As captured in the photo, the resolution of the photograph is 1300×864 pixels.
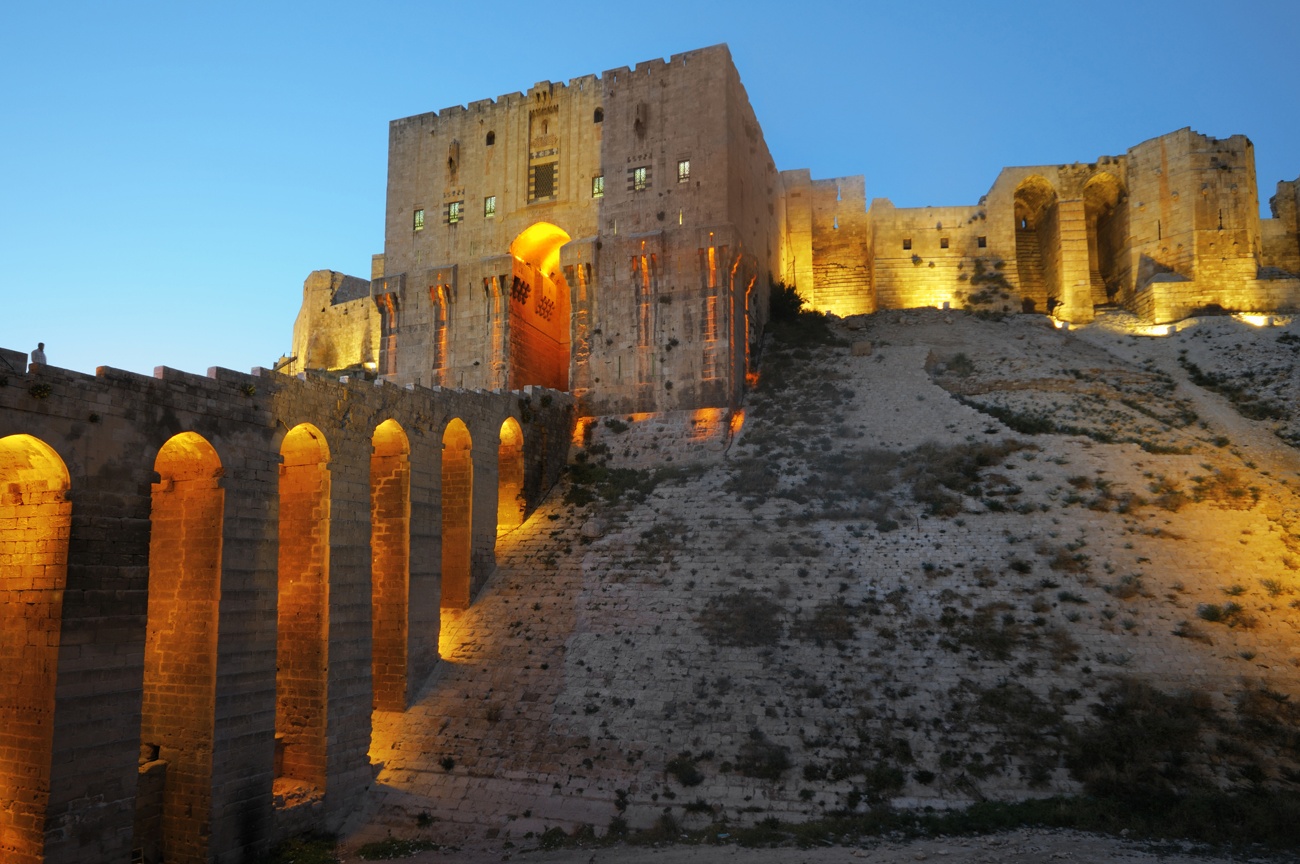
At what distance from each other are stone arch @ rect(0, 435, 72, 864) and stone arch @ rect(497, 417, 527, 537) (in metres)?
14.0

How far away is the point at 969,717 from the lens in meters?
15.7

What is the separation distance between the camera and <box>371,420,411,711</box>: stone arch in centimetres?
1831

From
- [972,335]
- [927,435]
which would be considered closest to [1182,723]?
[927,435]

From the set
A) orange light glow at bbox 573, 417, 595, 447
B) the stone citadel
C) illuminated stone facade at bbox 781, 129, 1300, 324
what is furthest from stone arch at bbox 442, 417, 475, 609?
illuminated stone facade at bbox 781, 129, 1300, 324

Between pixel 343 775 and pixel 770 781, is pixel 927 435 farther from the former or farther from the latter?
pixel 343 775

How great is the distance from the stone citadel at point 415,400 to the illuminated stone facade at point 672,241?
132 millimetres

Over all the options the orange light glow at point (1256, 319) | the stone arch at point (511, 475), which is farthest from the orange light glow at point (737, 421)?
the orange light glow at point (1256, 319)

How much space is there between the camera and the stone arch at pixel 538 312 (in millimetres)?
33781

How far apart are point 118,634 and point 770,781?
35.2 ft

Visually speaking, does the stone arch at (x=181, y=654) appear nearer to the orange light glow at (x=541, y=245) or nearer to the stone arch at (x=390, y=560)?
the stone arch at (x=390, y=560)

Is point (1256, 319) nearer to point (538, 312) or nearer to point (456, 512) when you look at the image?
point (538, 312)

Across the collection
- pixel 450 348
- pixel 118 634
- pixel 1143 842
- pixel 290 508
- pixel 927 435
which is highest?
pixel 450 348

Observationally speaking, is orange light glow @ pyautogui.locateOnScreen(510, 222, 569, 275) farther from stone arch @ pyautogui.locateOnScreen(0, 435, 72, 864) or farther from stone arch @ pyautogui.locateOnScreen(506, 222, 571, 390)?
stone arch @ pyautogui.locateOnScreen(0, 435, 72, 864)

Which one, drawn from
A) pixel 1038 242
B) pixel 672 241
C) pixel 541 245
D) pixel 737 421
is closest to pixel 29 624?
pixel 737 421
